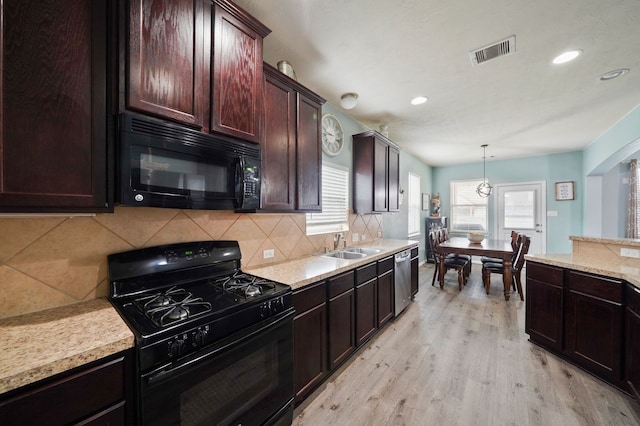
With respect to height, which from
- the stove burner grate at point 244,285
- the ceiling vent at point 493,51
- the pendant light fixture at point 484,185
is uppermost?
the ceiling vent at point 493,51

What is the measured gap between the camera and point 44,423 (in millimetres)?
753

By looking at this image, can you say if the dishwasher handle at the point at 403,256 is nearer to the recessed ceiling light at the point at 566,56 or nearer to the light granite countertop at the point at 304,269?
the light granite countertop at the point at 304,269

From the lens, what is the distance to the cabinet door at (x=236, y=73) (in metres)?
1.45

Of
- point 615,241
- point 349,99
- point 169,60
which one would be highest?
point 349,99

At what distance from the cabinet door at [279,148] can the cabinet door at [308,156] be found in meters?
0.07

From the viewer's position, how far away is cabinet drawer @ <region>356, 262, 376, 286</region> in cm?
228

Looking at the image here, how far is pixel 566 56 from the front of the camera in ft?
6.93

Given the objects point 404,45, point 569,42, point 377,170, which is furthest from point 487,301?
point 404,45

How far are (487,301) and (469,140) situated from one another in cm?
284

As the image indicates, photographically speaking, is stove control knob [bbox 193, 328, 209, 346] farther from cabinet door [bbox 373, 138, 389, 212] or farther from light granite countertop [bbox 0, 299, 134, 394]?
cabinet door [bbox 373, 138, 389, 212]

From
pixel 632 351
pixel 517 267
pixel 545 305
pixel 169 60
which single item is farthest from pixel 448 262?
pixel 169 60

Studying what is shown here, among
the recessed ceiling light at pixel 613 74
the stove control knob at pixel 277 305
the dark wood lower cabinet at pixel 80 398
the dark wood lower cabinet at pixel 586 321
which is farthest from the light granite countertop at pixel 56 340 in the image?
the recessed ceiling light at pixel 613 74

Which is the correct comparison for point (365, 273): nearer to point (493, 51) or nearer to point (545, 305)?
point (545, 305)

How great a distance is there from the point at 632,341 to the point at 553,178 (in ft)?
17.1
